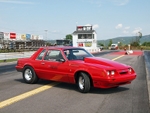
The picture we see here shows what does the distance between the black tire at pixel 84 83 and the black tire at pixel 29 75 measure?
2177 mm

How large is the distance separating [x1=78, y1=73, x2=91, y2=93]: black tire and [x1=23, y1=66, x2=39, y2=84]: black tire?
7.14ft

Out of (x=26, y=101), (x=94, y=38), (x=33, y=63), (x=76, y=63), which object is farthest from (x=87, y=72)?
(x=94, y=38)

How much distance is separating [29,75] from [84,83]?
2867mm

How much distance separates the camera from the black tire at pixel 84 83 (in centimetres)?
711

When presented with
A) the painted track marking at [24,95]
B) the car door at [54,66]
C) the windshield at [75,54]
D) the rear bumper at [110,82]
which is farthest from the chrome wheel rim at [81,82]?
the painted track marking at [24,95]

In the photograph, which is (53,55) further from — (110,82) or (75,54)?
(110,82)

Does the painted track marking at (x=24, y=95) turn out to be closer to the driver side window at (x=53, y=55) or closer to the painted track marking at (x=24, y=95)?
the painted track marking at (x=24, y=95)

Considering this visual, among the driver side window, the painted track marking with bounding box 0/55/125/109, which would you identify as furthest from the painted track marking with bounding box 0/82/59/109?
the driver side window

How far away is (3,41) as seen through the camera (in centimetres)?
4691

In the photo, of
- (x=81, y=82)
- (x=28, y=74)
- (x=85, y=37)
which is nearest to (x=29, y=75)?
(x=28, y=74)

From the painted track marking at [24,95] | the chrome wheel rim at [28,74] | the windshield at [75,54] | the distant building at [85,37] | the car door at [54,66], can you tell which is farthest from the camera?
the distant building at [85,37]

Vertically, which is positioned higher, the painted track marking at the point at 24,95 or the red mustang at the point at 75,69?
the red mustang at the point at 75,69

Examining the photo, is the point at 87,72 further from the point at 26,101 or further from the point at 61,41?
the point at 61,41

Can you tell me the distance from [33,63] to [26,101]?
2.80 metres
